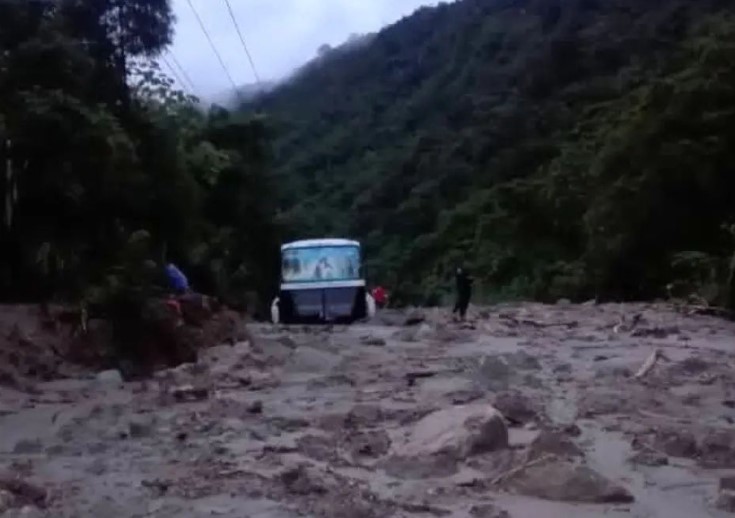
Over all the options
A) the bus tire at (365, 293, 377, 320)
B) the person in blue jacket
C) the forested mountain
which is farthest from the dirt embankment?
the forested mountain

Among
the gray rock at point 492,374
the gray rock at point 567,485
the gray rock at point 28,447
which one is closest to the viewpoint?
the gray rock at point 567,485

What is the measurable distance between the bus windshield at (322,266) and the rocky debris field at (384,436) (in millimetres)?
10162

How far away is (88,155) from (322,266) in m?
10.8

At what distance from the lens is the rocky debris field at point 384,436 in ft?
27.8

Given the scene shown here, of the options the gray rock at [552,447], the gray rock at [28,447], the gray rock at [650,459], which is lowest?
the gray rock at [650,459]

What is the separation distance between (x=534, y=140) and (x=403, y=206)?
8196 millimetres

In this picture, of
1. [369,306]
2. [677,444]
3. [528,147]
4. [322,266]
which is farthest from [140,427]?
[528,147]

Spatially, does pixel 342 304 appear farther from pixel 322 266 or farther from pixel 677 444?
pixel 677 444

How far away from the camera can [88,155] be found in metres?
20.3

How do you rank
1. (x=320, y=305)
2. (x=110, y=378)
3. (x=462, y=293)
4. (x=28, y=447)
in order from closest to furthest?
(x=28, y=447), (x=110, y=378), (x=462, y=293), (x=320, y=305)

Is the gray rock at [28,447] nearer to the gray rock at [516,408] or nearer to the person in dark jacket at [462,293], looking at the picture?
the gray rock at [516,408]

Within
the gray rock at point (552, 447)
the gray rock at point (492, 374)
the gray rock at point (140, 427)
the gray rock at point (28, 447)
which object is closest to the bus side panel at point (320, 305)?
the gray rock at point (492, 374)

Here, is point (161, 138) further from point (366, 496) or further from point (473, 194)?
point (473, 194)

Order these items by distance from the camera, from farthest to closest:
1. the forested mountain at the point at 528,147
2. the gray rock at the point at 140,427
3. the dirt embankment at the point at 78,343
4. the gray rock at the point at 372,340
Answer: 1. the forested mountain at the point at 528,147
2. the gray rock at the point at 372,340
3. the dirt embankment at the point at 78,343
4. the gray rock at the point at 140,427
